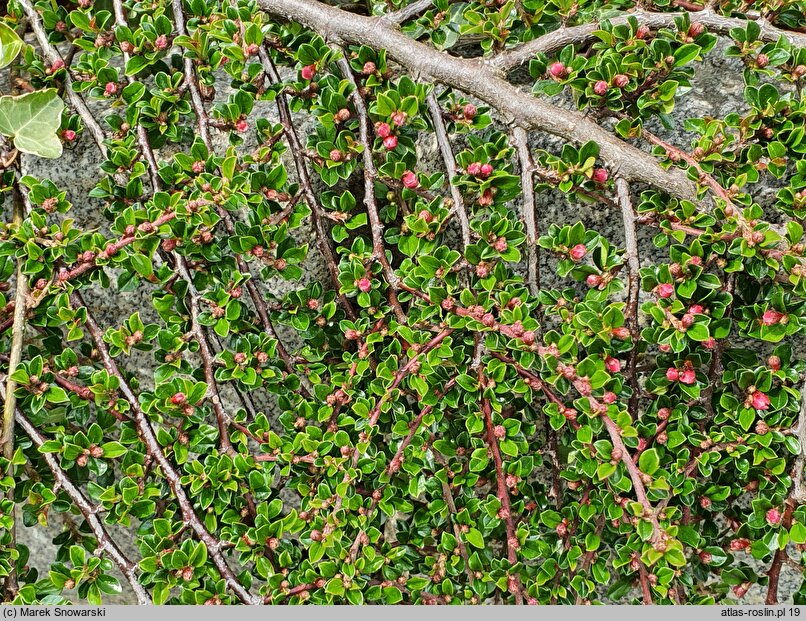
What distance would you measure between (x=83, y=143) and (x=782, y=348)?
66.3 inches

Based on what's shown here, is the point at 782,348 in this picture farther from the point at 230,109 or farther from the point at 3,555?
the point at 3,555

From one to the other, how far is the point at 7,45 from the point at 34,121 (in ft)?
0.53

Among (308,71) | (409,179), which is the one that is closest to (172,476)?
(409,179)

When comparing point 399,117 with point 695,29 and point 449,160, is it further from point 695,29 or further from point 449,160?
point 695,29

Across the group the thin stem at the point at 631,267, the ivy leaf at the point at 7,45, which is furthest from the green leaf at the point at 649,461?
the ivy leaf at the point at 7,45

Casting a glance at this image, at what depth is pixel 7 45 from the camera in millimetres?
1341

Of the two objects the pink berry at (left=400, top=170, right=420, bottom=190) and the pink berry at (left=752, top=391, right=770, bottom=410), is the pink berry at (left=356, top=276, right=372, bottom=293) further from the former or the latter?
the pink berry at (left=752, top=391, right=770, bottom=410)

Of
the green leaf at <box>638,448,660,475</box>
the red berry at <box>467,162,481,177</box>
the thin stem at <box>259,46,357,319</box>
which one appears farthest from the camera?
the thin stem at <box>259,46,357,319</box>

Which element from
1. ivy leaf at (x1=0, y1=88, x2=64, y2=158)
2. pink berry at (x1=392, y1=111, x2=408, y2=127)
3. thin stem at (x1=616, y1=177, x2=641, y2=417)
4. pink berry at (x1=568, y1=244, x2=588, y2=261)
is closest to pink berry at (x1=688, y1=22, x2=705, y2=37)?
thin stem at (x1=616, y1=177, x2=641, y2=417)

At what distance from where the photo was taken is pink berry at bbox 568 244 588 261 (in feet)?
4.11

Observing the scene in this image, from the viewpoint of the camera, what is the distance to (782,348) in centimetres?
123

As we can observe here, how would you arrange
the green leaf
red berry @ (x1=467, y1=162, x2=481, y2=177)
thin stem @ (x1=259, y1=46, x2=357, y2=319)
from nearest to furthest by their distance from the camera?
the green leaf < red berry @ (x1=467, y1=162, x2=481, y2=177) < thin stem @ (x1=259, y1=46, x2=357, y2=319)

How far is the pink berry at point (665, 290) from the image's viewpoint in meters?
1.20

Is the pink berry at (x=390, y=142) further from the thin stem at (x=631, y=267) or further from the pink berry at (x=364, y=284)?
the thin stem at (x=631, y=267)
